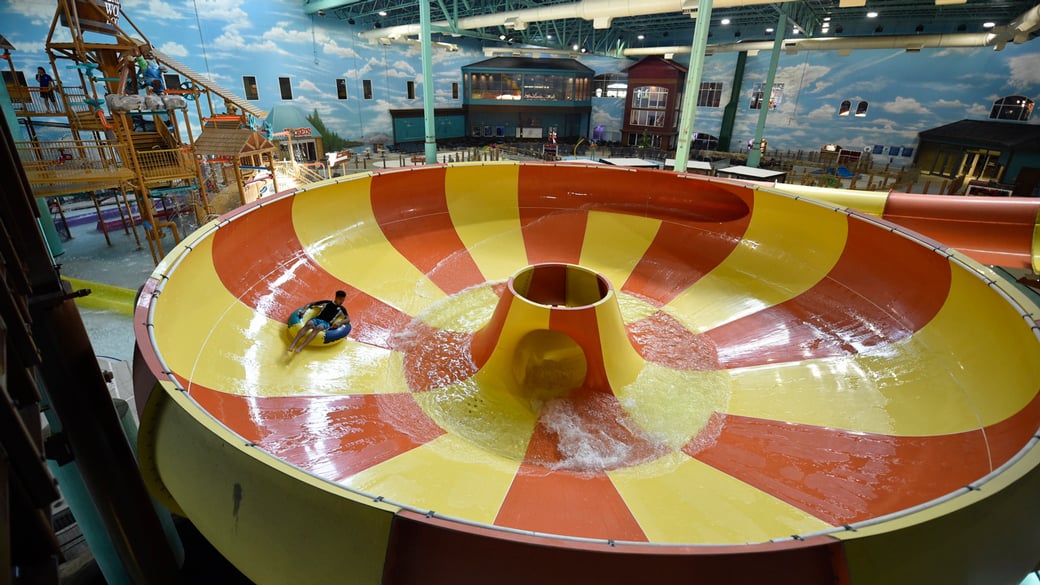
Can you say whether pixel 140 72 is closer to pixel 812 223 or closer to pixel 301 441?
pixel 301 441

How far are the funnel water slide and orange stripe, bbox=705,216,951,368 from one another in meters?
0.02

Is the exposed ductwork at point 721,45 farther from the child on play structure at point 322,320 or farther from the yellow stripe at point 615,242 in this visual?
the child on play structure at point 322,320

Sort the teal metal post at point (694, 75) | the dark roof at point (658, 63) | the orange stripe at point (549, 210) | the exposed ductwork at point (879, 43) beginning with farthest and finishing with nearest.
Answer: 1. the dark roof at point (658, 63)
2. the exposed ductwork at point (879, 43)
3. the teal metal post at point (694, 75)
4. the orange stripe at point (549, 210)

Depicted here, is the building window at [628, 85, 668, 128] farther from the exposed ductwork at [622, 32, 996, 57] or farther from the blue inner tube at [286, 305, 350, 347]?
the blue inner tube at [286, 305, 350, 347]

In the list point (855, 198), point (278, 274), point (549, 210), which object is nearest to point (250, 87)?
point (549, 210)

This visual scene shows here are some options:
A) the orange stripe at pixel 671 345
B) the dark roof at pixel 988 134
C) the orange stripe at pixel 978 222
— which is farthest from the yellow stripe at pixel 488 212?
the dark roof at pixel 988 134

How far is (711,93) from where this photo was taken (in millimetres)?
17156

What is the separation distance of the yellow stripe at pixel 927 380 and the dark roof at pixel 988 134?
13.0 m

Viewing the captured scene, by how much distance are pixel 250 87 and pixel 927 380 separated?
16299 mm

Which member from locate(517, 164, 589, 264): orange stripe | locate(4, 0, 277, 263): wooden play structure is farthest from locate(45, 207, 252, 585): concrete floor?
locate(517, 164, 589, 264): orange stripe

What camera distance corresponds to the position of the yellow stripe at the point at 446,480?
6.45 ft

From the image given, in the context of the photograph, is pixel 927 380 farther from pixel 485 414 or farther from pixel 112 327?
pixel 112 327

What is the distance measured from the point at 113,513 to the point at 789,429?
11.7 feet

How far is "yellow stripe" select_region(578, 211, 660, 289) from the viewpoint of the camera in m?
4.42
